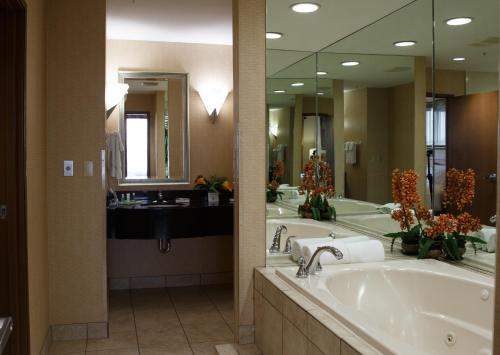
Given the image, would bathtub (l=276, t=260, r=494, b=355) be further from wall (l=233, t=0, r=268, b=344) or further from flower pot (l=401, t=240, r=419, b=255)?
wall (l=233, t=0, r=268, b=344)

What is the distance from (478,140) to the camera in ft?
8.57

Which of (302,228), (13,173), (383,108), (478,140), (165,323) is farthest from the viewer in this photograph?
(165,323)

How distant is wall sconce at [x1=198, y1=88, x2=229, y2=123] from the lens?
15.7 feet

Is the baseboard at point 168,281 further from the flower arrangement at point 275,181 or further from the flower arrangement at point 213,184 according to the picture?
A: the flower arrangement at point 275,181

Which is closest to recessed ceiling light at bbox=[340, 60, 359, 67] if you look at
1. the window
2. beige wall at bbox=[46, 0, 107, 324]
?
beige wall at bbox=[46, 0, 107, 324]

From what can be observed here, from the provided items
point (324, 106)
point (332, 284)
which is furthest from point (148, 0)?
point (332, 284)

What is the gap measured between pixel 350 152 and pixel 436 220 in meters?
0.72

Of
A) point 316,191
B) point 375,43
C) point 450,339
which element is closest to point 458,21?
point 375,43

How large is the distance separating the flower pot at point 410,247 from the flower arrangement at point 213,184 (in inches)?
75.8

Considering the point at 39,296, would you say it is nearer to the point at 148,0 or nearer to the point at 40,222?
the point at 40,222

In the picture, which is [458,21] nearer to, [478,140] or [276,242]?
[478,140]

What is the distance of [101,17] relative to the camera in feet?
10.9

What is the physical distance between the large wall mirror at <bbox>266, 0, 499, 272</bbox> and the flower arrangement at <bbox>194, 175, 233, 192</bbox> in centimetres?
114

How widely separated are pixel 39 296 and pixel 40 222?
0.41m
